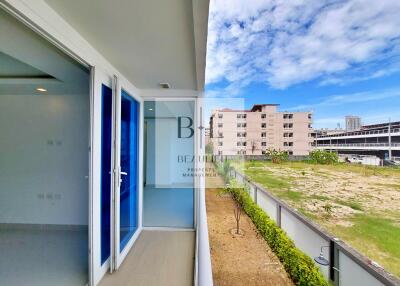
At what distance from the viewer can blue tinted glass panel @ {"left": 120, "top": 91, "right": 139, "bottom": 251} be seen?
8.41ft

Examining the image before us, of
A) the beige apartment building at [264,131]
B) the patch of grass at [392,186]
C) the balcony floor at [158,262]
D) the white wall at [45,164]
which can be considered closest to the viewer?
the balcony floor at [158,262]

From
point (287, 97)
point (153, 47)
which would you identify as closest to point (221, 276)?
point (153, 47)

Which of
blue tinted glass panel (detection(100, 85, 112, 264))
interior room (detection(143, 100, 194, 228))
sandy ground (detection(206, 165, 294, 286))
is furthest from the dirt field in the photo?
blue tinted glass panel (detection(100, 85, 112, 264))

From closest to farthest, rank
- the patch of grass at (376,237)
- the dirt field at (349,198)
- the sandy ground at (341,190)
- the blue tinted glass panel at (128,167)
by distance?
the blue tinted glass panel at (128,167) < the patch of grass at (376,237) < the dirt field at (349,198) < the sandy ground at (341,190)

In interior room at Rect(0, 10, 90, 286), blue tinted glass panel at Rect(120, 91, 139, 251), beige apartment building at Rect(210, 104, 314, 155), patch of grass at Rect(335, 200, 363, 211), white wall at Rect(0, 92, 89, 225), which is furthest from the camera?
beige apartment building at Rect(210, 104, 314, 155)

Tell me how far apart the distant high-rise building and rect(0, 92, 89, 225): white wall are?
35.8 ft

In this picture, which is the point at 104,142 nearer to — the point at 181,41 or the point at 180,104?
the point at 181,41

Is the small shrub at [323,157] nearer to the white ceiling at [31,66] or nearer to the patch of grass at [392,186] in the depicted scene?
the patch of grass at [392,186]

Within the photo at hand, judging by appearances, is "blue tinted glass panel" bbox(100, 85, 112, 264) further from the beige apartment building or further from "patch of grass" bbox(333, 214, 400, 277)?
"patch of grass" bbox(333, 214, 400, 277)

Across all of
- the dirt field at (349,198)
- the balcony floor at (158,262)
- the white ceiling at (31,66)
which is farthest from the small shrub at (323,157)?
the white ceiling at (31,66)

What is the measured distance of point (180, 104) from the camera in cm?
349

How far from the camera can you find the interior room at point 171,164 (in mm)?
3500

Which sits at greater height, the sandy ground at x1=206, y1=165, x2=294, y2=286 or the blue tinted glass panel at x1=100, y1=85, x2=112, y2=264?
the blue tinted glass panel at x1=100, y1=85, x2=112, y2=264

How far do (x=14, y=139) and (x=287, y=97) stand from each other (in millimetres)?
16870
